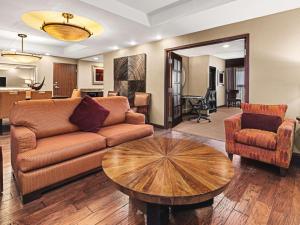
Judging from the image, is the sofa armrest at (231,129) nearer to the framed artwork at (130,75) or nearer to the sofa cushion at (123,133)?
the sofa cushion at (123,133)

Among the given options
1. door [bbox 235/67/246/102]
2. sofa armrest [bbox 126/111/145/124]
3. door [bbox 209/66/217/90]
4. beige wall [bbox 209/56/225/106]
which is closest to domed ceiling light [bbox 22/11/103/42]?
sofa armrest [bbox 126/111/145/124]

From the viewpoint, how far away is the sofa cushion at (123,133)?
243 cm

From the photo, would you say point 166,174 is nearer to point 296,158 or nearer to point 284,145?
point 284,145

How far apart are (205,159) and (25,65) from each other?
26.2 ft

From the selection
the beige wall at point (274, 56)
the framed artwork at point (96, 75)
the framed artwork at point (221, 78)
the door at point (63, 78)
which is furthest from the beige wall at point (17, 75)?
the framed artwork at point (221, 78)

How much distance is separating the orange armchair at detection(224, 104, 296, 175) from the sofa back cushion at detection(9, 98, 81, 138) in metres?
2.27

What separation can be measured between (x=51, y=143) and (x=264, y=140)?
2.57 m

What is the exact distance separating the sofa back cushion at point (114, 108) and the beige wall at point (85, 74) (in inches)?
241

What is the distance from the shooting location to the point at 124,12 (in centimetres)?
334

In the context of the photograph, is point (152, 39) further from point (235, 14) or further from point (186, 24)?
point (235, 14)

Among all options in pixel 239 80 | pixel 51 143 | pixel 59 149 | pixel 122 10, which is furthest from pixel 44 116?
pixel 239 80

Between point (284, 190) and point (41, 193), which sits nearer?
point (41, 193)

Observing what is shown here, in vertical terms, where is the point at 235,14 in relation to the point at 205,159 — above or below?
above

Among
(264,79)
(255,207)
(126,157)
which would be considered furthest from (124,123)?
(264,79)
